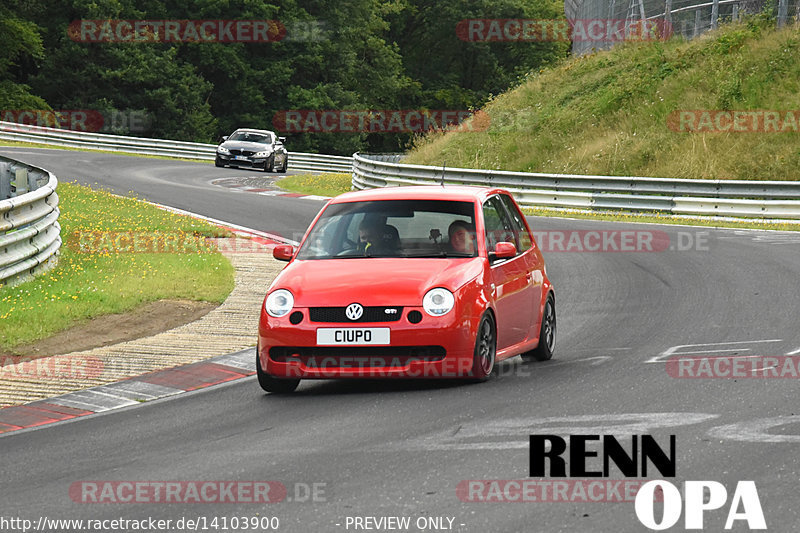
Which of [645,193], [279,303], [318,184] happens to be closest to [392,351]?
[279,303]

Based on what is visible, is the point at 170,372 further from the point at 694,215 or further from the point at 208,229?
the point at 694,215

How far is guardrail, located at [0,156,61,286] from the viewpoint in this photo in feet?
45.2

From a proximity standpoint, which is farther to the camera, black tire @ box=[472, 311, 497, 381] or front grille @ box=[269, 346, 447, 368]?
black tire @ box=[472, 311, 497, 381]

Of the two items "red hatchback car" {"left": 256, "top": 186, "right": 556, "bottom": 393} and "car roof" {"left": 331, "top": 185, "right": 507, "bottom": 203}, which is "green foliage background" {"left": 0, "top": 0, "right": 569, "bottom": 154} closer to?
"car roof" {"left": 331, "top": 185, "right": 507, "bottom": 203}

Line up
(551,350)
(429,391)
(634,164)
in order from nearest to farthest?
(429,391) < (551,350) < (634,164)

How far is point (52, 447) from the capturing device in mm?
7902

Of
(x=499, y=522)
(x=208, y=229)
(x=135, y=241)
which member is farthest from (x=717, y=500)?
(x=208, y=229)

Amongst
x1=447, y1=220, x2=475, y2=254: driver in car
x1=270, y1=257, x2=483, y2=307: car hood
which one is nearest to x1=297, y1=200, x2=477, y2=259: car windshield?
x1=447, y1=220, x2=475, y2=254: driver in car

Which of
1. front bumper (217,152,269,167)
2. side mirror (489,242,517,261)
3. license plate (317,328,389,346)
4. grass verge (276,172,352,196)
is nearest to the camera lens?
license plate (317,328,389,346)

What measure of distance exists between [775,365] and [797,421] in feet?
7.30

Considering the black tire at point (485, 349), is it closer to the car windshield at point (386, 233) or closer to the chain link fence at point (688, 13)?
the car windshield at point (386, 233)

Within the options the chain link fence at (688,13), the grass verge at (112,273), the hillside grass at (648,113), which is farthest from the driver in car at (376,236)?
the chain link fence at (688,13)

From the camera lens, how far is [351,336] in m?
9.08

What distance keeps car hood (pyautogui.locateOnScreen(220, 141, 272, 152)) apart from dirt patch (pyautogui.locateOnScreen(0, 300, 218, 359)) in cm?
2954
